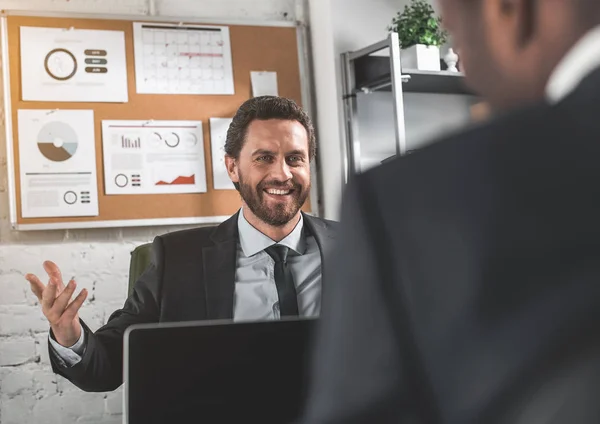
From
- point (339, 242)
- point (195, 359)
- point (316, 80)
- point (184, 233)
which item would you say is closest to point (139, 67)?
point (316, 80)

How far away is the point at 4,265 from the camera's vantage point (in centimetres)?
281

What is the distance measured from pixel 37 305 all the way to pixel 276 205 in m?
1.30

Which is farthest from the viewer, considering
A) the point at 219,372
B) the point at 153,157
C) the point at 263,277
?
the point at 153,157

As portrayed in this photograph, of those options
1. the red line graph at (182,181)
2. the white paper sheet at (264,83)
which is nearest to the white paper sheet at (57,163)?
the red line graph at (182,181)

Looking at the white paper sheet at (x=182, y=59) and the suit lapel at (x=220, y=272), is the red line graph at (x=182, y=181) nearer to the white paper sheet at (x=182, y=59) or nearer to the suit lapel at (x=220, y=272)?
the white paper sheet at (x=182, y=59)

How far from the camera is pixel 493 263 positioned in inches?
8.9

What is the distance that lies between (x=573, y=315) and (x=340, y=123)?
304cm

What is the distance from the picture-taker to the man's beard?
2.00 metres

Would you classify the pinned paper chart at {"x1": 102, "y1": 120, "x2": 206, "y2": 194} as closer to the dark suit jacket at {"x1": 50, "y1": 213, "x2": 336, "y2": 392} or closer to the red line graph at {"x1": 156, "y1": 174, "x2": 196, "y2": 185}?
the red line graph at {"x1": 156, "y1": 174, "x2": 196, "y2": 185}

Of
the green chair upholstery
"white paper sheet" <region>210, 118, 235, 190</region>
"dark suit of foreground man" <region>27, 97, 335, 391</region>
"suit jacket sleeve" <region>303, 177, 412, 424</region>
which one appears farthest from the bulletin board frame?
"suit jacket sleeve" <region>303, 177, 412, 424</region>

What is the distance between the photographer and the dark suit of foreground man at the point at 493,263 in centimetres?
22

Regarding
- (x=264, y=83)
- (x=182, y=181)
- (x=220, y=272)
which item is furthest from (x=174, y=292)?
(x=264, y=83)

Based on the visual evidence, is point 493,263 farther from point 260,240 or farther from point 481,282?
point 260,240

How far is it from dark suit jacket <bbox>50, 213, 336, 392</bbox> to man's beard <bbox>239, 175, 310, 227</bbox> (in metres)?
0.11
